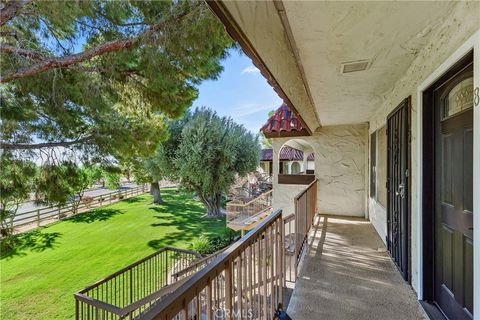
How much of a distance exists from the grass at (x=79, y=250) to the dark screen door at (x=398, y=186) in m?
6.61

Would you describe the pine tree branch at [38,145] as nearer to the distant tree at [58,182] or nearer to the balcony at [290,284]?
the distant tree at [58,182]

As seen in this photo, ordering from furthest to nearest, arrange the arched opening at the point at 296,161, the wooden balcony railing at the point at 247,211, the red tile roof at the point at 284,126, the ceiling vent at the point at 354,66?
the wooden balcony railing at the point at 247,211 → the arched opening at the point at 296,161 → the red tile roof at the point at 284,126 → the ceiling vent at the point at 354,66

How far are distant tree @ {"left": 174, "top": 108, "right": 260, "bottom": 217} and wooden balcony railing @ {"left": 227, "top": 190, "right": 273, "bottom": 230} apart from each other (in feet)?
8.35

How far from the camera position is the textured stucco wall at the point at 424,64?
1.53 meters

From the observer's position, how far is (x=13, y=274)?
295 inches

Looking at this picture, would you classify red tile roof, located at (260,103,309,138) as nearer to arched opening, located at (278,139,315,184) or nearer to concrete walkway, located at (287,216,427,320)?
arched opening, located at (278,139,315,184)

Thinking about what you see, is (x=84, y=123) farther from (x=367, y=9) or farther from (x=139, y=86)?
(x=367, y=9)

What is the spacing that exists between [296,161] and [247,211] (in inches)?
360

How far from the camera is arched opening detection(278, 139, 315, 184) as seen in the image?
689cm

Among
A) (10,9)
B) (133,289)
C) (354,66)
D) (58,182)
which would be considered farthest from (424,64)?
(133,289)

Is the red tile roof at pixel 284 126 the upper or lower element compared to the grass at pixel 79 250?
upper

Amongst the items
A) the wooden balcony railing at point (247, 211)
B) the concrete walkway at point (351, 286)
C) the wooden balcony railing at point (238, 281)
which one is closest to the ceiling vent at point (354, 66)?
the wooden balcony railing at point (238, 281)

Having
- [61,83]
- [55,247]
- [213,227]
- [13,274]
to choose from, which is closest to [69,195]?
[61,83]

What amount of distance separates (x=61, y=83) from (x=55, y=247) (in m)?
7.67
